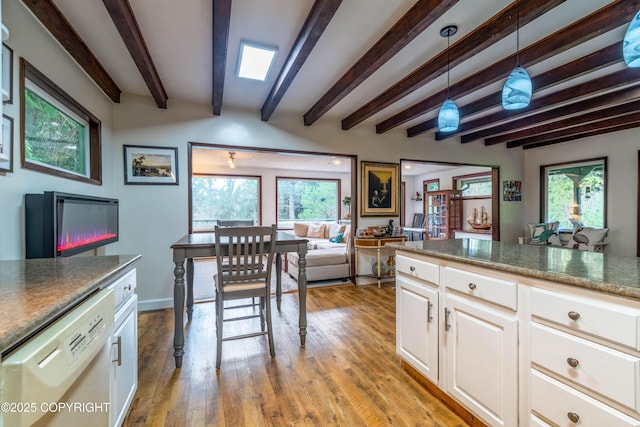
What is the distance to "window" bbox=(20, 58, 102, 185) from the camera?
1.81 meters

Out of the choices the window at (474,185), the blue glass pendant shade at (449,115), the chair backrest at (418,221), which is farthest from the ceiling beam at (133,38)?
the chair backrest at (418,221)

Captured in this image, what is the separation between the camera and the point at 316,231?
7.00 metres

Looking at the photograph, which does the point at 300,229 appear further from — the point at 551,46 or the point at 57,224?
the point at 551,46

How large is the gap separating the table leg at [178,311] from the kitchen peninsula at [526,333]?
65.7 inches

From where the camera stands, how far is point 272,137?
3.83 meters

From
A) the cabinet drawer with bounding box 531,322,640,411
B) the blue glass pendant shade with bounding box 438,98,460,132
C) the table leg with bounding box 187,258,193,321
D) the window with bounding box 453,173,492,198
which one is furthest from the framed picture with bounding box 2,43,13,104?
the window with bounding box 453,173,492,198

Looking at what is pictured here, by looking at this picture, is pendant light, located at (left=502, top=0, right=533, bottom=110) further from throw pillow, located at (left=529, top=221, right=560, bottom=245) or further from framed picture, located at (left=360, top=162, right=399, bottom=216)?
throw pillow, located at (left=529, top=221, right=560, bottom=245)

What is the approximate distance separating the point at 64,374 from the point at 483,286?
1639 millimetres

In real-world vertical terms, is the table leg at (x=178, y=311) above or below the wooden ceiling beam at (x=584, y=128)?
below

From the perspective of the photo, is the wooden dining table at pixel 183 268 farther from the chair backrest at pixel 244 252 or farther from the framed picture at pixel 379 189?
the framed picture at pixel 379 189

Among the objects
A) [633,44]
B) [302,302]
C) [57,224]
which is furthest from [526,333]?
[57,224]

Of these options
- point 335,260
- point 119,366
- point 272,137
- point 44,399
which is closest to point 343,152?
point 272,137

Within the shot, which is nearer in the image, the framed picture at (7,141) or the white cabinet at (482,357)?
the white cabinet at (482,357)

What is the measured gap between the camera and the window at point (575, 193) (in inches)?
185
